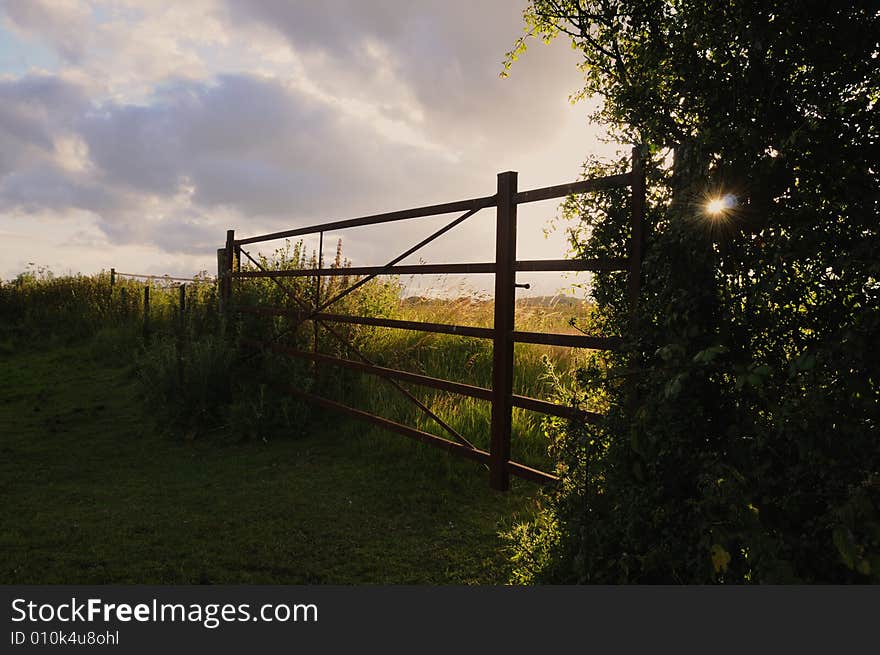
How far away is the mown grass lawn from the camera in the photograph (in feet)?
12.2

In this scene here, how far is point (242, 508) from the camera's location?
4723mm

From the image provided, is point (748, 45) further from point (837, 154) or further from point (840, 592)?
point (840, 592)

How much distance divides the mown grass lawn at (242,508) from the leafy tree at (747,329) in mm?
1080

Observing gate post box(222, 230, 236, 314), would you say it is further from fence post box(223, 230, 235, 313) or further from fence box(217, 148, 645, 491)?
fence box(217, 148, 645, 491)

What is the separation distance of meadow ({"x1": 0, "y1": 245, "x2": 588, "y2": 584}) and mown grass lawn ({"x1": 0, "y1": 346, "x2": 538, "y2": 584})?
0.02 metres

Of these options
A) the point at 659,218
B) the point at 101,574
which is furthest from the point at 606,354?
the point at 101,574

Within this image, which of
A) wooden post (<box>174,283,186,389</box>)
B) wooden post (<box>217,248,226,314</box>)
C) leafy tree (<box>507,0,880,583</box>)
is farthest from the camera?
wooden post (<box>217,248,226,314</box>)

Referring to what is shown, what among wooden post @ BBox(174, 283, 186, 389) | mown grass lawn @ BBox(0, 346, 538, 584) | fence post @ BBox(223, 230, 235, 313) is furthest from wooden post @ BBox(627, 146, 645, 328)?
fence post @ BBox(223, 230, 235, 313)

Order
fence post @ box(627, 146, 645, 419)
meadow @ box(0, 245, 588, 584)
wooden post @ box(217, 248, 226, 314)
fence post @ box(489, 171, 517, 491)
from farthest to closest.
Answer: wooden post @ box(217, 248, 226, 314) < fence post @ box(489, 171, 517, 491) < meadow @ box(0, 245, 588, 584) < fence post @ box(627, 146, 645, 419)

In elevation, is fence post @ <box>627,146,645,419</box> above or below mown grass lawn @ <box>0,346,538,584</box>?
above

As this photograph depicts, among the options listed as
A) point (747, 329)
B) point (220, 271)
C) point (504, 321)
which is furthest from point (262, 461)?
point (747, 329)

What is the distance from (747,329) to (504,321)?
2.26 m

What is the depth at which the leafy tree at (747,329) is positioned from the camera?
238 cm

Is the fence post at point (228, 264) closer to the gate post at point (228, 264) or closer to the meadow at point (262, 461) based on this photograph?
the gate post at point (228, 264)
